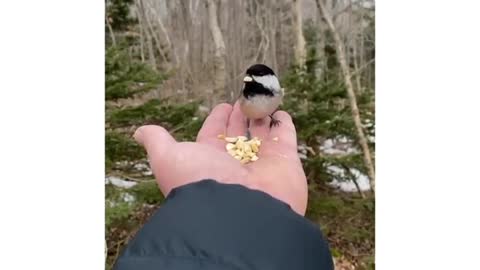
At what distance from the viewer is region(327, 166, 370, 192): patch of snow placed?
1187mm

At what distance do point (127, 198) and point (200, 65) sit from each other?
0.30m

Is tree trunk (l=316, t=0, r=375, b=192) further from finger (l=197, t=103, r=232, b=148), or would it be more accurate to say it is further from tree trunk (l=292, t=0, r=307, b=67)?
finger (l=197, t=103, r=232, b=148)

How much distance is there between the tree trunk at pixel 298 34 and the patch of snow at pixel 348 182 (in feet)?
0.70

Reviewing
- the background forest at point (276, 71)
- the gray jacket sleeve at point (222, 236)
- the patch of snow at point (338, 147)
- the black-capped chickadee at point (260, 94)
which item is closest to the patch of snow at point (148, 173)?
the background forest at point (276, 71)

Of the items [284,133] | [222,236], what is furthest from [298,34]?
[222,236]

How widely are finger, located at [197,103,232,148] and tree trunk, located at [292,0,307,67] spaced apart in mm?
164

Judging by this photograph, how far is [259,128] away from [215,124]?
96mm

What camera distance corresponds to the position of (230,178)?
905 mm

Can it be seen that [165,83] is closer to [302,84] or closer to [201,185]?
[302,84]

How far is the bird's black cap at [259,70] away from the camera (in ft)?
3.82

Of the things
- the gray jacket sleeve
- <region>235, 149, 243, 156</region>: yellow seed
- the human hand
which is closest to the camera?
the gray jacket sleeve

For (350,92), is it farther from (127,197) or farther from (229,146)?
(127,197)

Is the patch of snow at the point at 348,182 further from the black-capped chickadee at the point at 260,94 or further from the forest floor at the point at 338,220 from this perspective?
the black-capped chickadee at the point at 260,94

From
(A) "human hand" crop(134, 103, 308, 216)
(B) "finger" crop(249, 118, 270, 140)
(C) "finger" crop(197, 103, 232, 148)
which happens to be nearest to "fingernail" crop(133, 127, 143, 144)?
(A) "human hand" crop(134, 103, 308, 216)
